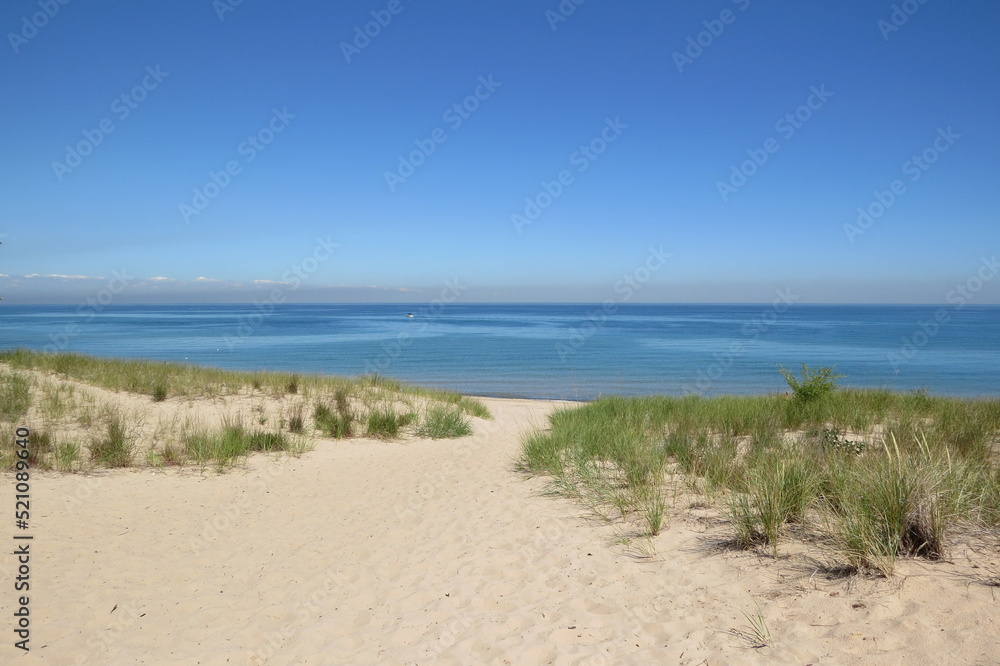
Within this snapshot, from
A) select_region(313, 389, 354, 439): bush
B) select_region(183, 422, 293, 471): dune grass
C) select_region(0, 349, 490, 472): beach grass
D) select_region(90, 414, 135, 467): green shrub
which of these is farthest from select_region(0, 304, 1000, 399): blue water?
select_region(90, 414, 135, 467): green shrub

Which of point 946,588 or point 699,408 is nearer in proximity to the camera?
point 946,588

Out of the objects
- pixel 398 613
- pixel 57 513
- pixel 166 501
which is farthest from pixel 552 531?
pixel 57 513

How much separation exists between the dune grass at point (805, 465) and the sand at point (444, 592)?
13.0 inches

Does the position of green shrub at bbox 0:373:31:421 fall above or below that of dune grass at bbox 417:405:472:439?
above

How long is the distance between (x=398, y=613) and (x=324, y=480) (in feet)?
17.0

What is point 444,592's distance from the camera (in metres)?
5.05

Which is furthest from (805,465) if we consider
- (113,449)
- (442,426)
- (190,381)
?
(190,381)

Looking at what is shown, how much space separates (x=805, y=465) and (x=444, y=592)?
3.95m

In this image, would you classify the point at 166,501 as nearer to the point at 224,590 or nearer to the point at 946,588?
the point at 224,590

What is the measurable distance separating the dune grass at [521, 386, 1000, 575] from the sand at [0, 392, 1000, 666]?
1.08ft

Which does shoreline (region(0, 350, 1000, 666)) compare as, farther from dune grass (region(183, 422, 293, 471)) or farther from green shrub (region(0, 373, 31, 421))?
green shrub (region(0, 373, 31, 421))

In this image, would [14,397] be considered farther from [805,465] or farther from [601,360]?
[601,360]

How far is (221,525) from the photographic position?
7203mm

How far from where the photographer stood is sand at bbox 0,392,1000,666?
3783mm
